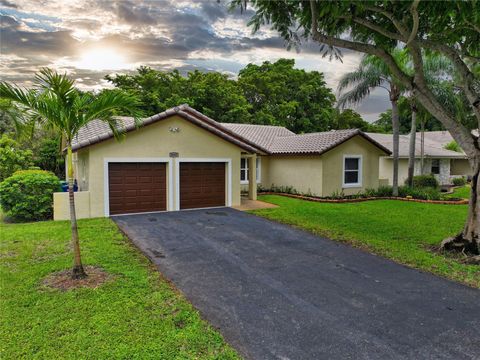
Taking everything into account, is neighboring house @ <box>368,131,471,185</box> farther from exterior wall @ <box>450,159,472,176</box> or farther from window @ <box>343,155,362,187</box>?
window @ <box>343,155,362,187</box>

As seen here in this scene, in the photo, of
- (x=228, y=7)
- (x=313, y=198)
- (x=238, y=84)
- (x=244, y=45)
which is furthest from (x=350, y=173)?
(x=238, y=84)

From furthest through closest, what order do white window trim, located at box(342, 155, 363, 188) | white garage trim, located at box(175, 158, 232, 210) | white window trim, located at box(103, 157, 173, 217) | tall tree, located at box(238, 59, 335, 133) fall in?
tall tree, located at box(238, 59, 335, 133) < white window trim, located at box(342, 155, 363, 188) < white garage trim, located at box(175, 158, 232, 210) < white window trim, located at box(103, 157, 173, 217)

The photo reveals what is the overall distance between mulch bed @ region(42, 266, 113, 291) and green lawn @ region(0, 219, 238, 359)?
6.0 inches

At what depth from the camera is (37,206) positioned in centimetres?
1216

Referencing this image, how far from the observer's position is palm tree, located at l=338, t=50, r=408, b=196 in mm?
18562

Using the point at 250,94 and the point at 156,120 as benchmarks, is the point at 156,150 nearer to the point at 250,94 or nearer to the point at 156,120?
the point at 156,120

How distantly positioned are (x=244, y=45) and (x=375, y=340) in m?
14.9

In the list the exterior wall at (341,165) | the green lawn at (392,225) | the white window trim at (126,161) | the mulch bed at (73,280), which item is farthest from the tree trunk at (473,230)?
the white window trim at (126,161)

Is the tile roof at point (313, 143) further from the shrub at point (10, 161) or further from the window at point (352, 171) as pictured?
the shrub at point (10, 161)

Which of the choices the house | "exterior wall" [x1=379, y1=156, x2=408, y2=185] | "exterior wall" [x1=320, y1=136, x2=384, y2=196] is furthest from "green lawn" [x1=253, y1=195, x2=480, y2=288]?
"exterior wall" [x1=379, y1=156, x2=408, y2=185]

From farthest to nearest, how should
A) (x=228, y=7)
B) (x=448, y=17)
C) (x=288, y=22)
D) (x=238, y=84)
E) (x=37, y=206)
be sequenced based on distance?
(x=238, y=84)
(x=37, y=206)
(x=288, y=22)
(x=228, y=7)
(x=448, y=17)

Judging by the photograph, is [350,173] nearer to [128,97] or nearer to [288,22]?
[288,22]

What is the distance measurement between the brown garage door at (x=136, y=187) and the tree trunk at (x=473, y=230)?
10.5 m

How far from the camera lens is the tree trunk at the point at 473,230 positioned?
7957mm
